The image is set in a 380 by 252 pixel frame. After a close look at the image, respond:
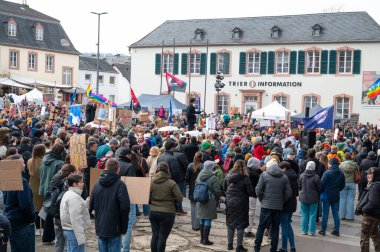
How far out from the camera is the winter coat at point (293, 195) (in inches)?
397

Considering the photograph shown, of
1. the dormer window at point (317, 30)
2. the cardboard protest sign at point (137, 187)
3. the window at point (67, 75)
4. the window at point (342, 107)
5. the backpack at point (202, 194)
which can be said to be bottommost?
the backpack at point (202, 194)

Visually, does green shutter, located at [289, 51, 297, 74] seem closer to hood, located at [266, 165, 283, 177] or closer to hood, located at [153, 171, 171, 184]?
hood, located at [266, 165, 283, 177]

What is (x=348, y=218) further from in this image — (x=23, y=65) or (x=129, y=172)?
(x=23, y=65)

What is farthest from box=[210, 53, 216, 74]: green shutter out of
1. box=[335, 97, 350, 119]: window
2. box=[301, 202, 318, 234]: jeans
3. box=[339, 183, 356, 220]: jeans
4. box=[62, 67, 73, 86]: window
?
box=[301, 202, 318, 234]: jeans

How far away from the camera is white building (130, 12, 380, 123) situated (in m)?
41.1

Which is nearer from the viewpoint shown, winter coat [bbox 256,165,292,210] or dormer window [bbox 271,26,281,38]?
winter coat [bbox 256,165,292,210]

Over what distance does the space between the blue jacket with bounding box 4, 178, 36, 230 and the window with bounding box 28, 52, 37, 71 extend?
46692mm

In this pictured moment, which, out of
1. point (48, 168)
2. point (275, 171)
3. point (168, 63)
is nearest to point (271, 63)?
point (168, 63)

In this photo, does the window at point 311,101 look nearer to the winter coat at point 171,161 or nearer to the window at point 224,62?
the window at point 224,62

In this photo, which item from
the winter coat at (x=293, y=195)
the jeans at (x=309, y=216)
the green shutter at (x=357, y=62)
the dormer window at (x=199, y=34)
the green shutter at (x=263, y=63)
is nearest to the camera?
the winter coat at (x=293, y=195)

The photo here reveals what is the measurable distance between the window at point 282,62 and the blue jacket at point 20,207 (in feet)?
125

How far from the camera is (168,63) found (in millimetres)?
48844

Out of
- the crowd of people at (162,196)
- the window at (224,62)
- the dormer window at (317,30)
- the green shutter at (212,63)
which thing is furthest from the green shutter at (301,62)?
the crowd of people at (162,196)

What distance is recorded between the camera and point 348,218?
13.9m
